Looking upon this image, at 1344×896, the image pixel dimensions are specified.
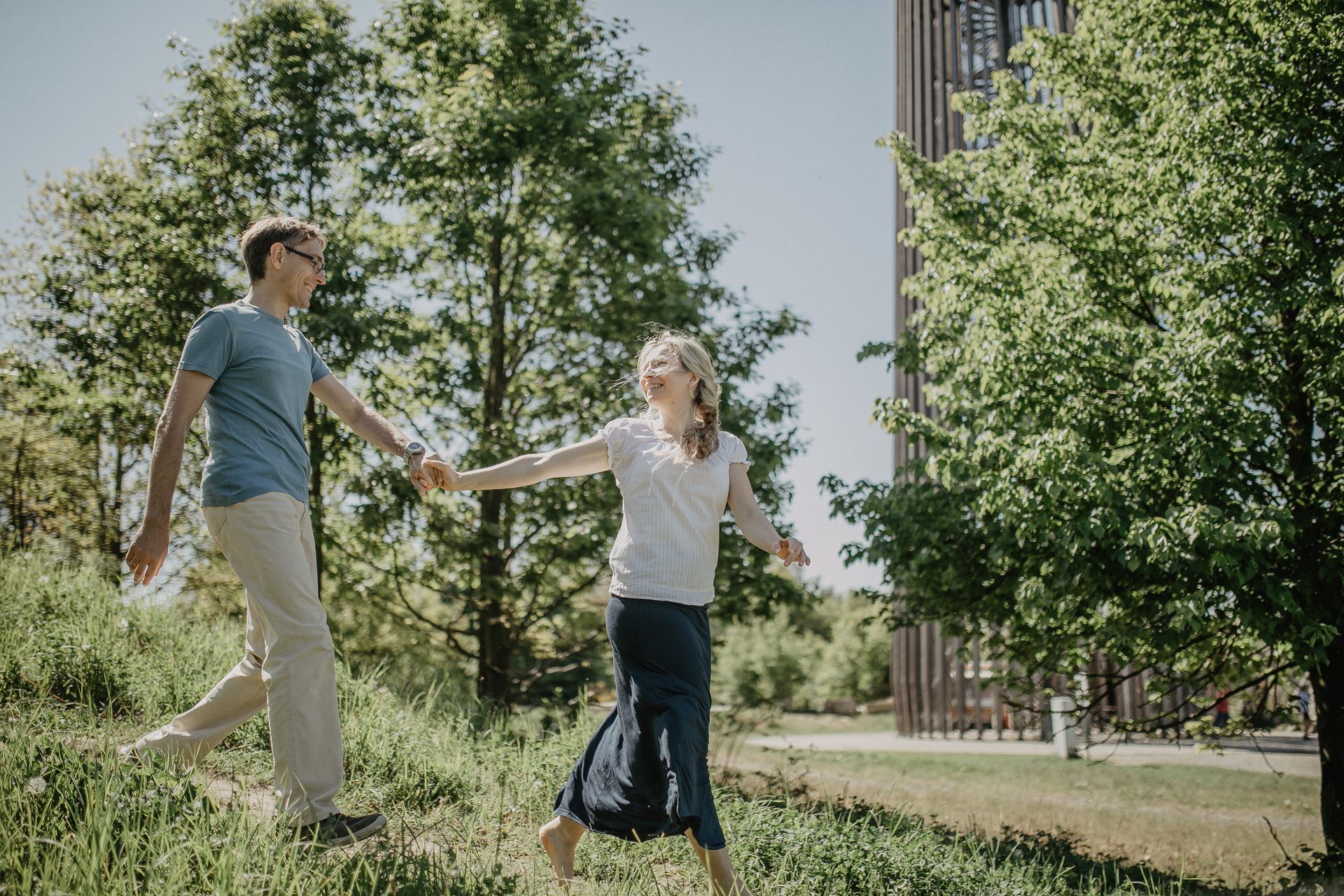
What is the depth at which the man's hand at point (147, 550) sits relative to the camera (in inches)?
115

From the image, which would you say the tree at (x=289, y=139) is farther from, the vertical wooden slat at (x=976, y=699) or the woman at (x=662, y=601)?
the vertical wooden slat at (x=976, y=699)

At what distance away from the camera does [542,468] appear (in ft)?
11.0

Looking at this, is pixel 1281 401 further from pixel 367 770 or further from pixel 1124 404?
pixel 367 770

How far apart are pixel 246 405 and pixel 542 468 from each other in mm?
1032

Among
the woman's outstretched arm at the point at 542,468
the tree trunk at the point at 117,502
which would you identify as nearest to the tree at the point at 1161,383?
the woman's outstretched arm at the point at 542,468

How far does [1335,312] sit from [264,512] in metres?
6.08

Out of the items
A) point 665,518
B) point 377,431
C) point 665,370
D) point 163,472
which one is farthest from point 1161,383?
point 163,472

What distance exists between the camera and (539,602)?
1046cm

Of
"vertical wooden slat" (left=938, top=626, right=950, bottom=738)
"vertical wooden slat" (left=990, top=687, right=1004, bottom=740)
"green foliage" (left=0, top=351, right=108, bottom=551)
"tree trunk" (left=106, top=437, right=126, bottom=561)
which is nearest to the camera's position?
"tree trunk" (left=106, top=437, right=126, bottom=561)

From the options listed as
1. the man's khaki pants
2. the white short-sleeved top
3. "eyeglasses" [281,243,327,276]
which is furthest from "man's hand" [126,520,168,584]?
the white short-sleeved top

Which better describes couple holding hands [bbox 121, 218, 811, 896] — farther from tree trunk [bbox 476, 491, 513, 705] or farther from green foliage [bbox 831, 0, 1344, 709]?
tree trunk [bbox 476, 491, 513, 705]

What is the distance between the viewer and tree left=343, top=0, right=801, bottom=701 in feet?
30.4

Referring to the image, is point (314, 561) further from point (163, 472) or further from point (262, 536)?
point (163, 472)

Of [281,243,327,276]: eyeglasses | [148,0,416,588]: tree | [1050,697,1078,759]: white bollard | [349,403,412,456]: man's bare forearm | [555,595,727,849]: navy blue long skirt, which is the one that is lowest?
[1050,697,1078,759]: white bollard
